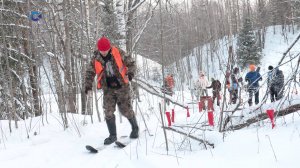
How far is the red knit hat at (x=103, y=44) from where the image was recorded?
4.09 meters

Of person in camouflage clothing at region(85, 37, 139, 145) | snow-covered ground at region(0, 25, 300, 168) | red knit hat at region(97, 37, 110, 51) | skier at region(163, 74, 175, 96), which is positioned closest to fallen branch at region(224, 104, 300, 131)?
snow-covered ground at region(0, 25, 300, 168)

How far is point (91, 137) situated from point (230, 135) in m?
2.32

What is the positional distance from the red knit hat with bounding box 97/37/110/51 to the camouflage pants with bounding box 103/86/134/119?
0.59 metres

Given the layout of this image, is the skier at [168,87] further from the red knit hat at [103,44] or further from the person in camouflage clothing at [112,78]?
the red knit hat at [103,44]

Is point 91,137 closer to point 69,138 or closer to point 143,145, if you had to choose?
point 69,138

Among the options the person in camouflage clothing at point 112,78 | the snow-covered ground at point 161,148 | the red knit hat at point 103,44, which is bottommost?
the snow-covered ground at point 161,148

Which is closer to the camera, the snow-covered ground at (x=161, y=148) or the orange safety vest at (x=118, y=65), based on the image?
the snow-covered ground at (x=161, y=148)

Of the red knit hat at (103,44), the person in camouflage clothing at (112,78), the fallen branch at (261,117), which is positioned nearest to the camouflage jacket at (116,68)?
the person in camouflage clothing at (112,78)

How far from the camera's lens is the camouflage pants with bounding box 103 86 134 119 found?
4348 millimetres

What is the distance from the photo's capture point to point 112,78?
14.1 feet

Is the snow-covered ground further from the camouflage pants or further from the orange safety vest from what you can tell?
the orange safety vest

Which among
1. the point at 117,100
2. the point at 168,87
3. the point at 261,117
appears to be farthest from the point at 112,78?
the point at 261,117

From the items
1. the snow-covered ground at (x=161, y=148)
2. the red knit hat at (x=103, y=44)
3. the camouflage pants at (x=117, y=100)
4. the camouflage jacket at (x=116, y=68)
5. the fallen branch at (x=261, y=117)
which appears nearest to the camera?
the snow-covered ground at (x=161, y=148)

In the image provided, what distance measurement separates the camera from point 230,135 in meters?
3.16
